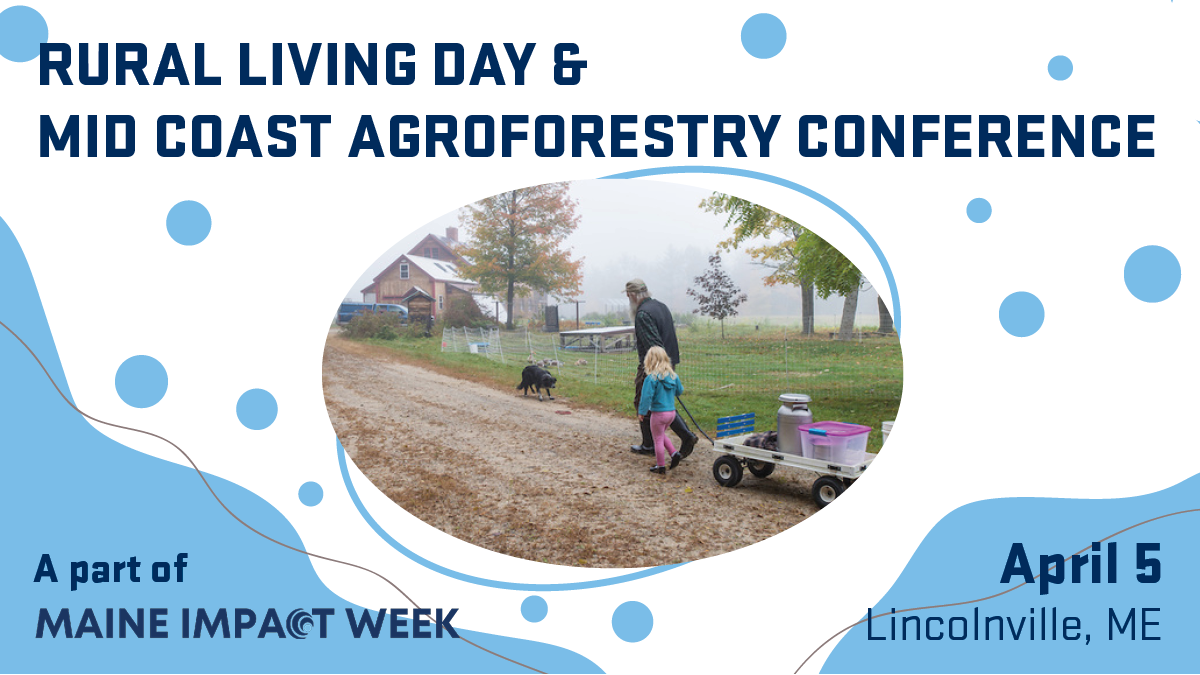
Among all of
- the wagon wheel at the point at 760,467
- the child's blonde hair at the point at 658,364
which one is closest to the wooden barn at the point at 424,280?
the child's blonde hair at the point at 658,364

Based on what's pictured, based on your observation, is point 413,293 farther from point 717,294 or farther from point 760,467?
point 760,467

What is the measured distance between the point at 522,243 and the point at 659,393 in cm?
206

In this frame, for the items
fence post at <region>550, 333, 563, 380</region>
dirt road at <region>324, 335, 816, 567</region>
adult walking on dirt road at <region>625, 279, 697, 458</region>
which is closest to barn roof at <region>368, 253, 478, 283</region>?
dirt road at <region>324, 335, 816, 567</region>

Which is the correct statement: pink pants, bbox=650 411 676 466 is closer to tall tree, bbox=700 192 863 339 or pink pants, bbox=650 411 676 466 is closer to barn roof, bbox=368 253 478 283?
tall tree, bbox=700 192 863 339

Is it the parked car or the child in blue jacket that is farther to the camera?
the child in blue jacket

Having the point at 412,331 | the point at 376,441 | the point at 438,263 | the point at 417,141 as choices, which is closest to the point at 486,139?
the point at 417,141

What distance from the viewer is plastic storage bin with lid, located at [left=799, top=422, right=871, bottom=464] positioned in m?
4.66

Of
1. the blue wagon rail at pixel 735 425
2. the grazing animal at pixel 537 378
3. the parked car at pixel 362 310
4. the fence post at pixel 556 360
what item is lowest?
the blue wagon rail at pixel 735 425

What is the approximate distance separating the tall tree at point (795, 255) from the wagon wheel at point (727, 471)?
1944 mm

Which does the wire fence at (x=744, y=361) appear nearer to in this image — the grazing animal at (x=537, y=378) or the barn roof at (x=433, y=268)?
the grazing animal at (x=537, y=378)

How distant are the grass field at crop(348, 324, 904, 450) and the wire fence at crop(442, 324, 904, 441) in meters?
0.01

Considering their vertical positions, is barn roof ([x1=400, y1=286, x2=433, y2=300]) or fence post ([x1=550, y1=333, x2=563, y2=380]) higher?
barn roof ([x1=400, y1=286, x2=433, y2=300])

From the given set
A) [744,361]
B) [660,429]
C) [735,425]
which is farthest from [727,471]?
[744,361]

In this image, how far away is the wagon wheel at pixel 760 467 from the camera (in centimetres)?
554
